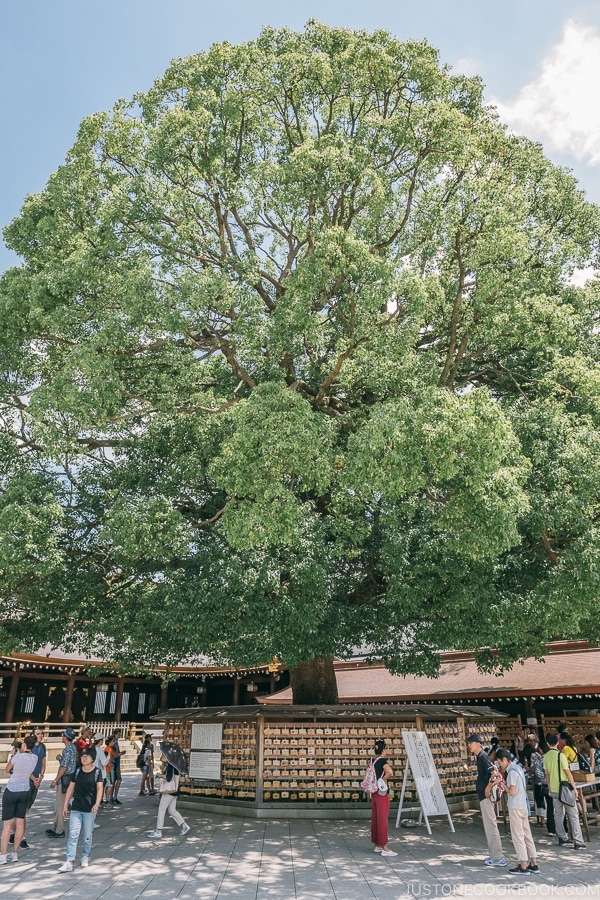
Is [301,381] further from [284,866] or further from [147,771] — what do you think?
[147,771]

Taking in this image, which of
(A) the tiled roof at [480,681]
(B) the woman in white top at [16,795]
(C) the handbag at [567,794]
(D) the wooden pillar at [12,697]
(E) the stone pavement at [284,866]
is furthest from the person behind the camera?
(D) the wooden pillar at [12,697]

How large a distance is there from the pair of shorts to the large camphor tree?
3.39 m

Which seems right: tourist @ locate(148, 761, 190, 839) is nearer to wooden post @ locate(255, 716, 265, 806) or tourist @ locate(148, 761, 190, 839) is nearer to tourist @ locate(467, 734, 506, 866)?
wooden post @ locate(255, 716, 265, 806)

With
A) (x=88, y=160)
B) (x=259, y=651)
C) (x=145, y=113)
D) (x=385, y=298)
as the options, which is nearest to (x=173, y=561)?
(x=259, y=651)

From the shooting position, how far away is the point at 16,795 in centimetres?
770

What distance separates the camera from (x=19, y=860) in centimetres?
799

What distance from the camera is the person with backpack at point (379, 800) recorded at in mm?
8586

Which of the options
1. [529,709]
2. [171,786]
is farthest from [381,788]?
[529,709]

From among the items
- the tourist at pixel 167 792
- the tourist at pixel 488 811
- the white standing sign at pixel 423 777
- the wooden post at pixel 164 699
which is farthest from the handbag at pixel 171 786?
the wooden post at pixel 164 699

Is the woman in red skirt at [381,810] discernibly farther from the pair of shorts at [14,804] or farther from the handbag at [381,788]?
the pair of shorts at [14,804]

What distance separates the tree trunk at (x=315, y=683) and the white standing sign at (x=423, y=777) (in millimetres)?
3066

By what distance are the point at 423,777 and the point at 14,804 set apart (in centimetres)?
652

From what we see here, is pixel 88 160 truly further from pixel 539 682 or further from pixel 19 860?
pixel 539 682

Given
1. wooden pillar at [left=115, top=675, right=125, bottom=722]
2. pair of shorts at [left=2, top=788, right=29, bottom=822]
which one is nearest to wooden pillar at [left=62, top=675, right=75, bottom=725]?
wooden pillar at [left=115, top=675, right=125, bottom=722]
